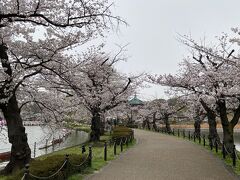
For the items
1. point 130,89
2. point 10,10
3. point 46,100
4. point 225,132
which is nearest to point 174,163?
point 225,132

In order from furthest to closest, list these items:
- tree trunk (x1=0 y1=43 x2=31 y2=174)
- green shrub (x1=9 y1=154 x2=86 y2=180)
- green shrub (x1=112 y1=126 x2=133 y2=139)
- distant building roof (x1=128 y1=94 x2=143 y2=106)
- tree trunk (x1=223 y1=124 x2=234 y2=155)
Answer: distant building roof (x1=128 y1=94 x2=143 y2=106) < green shrub (x1=112 y1=126 x2=133 y2=139) < tree trunk (x1=223 y1=124 x2=234 y2=155) < tree trunk (x1=0 y1=43 x2=31 y2=174) < green shrub (x1=9 y1=154 x2=86 y2=180)

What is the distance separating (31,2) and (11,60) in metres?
3.33

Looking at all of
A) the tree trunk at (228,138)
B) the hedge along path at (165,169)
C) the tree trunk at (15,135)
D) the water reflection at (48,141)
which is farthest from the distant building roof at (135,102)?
the tree trunk at (15,135)

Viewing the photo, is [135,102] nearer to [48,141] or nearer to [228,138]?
[48,141]

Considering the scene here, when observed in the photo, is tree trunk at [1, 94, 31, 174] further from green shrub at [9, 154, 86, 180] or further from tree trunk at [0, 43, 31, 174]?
green shrub at [9, 154, 86, 180]

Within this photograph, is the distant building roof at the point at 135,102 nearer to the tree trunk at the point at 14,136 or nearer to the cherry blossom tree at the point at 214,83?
the cherry blossom tree at the point at 214,83

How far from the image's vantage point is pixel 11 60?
13594 millimetres

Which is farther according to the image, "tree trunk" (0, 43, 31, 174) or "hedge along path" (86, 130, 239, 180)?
"tree trunk" (0, 43, 31, 174)

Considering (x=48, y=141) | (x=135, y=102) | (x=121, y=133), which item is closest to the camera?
(x=121, y=133)

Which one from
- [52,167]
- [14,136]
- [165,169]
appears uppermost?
[14,136]

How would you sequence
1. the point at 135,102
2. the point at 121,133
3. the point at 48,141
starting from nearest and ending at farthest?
1. the point at 121,133
2. the point at 48,141
3. the point at 135,102

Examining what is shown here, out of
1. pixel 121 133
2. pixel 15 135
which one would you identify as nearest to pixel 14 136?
pixel 15 135

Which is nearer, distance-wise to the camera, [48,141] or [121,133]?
[121,133]

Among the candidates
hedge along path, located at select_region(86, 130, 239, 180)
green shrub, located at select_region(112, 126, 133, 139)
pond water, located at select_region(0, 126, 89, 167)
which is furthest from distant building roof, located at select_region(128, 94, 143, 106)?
hedge along path, located at select_region(86, 130, 239, 180)
